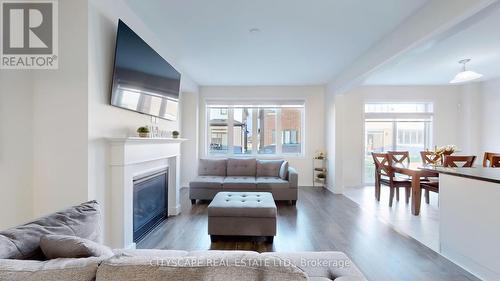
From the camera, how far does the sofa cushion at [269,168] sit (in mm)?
5352

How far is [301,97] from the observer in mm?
6449

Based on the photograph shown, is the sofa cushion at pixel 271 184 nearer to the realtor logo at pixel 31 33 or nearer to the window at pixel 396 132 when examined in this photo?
the window at pixel 396 132

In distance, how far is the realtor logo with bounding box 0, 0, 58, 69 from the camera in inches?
81.6

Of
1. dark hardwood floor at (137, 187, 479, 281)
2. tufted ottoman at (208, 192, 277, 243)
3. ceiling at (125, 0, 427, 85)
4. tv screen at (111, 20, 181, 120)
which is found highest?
ceiling at (125, 0, 427, 85)

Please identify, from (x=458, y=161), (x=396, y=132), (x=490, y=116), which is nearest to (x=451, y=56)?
(x=458, y=161)

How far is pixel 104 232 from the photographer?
A: 93.6 inches

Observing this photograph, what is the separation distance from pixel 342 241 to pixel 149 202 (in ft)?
8.41

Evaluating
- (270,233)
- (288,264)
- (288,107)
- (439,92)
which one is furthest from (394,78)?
(288,264)

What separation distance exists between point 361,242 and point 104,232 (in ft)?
9.31

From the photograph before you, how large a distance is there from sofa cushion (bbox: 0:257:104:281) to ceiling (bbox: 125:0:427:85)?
251 centimetres

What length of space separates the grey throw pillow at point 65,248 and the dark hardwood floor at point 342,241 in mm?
1742

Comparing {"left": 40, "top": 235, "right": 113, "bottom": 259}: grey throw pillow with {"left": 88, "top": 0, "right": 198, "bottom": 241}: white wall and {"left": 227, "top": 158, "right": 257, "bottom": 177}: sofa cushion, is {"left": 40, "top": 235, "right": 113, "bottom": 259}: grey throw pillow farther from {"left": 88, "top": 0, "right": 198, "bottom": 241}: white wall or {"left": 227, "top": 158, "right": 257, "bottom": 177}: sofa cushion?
{"left": 227, "top": 158, "right": 257, "bottom": 177}: sofa cushion

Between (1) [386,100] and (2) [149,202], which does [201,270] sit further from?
(1) [386,100]

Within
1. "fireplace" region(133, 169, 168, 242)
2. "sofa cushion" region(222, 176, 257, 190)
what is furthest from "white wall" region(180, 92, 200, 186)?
"fireplace" region(133, 169, 168, 242)
